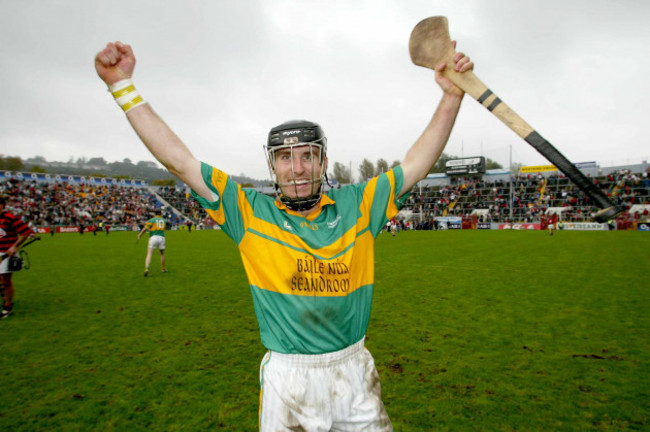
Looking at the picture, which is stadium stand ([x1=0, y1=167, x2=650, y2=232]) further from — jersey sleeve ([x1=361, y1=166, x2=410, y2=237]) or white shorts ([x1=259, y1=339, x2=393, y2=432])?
white shorts ([x1=259, y1=339, x2=393, y2=432])

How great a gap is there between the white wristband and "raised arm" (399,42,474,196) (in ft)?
5.73

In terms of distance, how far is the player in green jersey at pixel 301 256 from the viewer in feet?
6.87

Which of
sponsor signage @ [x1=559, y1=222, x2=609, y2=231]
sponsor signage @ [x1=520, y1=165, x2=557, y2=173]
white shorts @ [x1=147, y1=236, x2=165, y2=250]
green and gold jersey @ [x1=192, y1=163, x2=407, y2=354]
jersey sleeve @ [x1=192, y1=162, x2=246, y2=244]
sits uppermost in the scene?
sponsor signage @ [x1=520, y1=165, x2=557, y2=173]

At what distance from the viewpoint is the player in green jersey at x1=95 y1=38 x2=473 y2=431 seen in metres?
2.09

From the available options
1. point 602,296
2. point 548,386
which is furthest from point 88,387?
point 602,296

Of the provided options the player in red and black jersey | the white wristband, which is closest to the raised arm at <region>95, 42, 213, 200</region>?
the white wristband

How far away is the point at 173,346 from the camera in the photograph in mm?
6230

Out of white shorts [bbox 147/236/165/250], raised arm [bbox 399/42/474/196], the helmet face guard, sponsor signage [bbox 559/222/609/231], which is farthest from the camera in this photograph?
sponsor signage [bbox 559/222/609/231]

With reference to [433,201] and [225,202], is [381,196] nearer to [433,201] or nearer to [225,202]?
[225,202]

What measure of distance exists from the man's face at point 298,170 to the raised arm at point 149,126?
499mm

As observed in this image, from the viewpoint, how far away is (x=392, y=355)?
5594mm

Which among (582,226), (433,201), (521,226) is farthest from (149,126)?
(433,201)

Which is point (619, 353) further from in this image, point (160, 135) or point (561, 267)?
point (561, 267)

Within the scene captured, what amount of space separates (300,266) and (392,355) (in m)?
4.05
